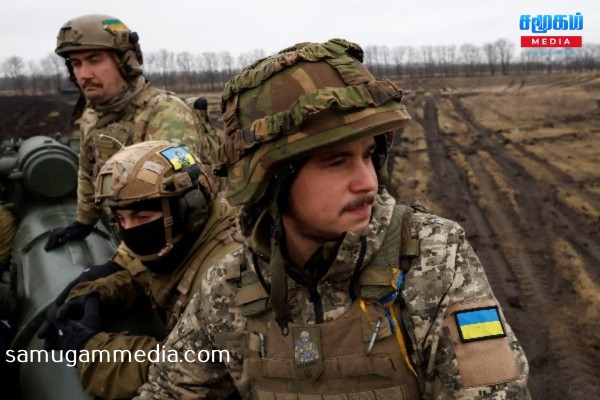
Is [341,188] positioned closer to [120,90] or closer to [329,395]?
[329,395]

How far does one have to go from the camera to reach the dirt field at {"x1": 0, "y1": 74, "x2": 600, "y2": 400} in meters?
7.47

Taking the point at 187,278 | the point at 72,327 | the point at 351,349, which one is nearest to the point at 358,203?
the point at 351,349

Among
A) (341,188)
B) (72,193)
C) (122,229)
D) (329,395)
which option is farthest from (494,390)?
(72,193)

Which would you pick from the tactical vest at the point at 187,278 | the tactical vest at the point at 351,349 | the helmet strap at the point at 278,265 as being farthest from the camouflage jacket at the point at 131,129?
the tactical vest at the point at 351,349

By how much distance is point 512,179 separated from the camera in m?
15.0

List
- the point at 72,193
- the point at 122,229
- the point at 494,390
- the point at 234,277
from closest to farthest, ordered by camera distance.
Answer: the point at 494,390 → the point at 234,277 → the point at 122,229 → the point at 72,193

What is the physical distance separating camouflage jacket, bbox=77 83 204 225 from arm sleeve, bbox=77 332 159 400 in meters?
1.96

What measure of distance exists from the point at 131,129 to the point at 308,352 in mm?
3416

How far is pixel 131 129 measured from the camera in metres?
5.00

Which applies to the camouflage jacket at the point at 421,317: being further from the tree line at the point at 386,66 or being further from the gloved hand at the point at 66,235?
the tree line at the point at 386,66

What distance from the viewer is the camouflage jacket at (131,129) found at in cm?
477

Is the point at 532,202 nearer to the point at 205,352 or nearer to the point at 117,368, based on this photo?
the point at 117,368

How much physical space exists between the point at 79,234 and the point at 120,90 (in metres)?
1.28

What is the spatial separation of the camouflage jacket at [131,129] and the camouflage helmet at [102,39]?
0.26 m
